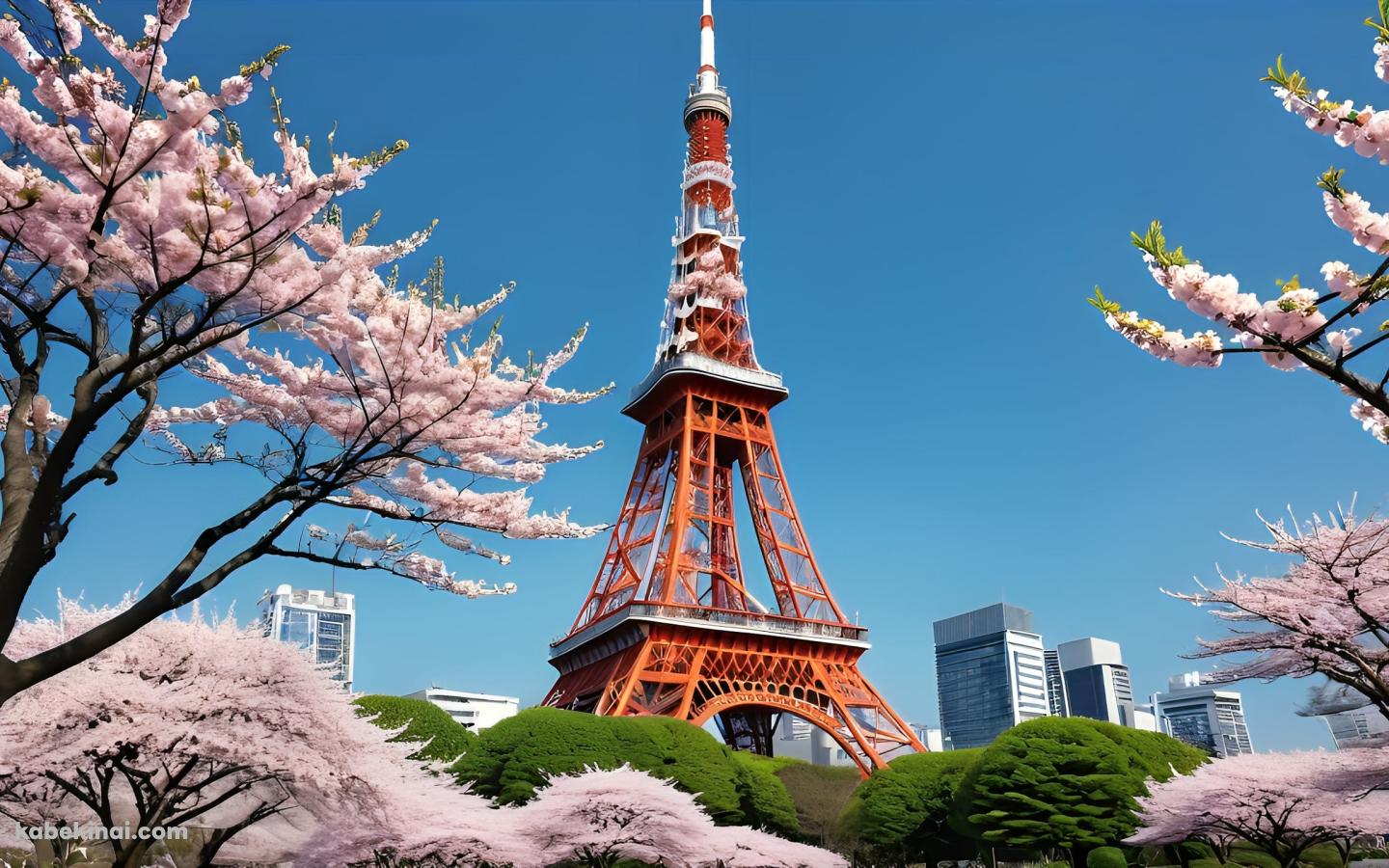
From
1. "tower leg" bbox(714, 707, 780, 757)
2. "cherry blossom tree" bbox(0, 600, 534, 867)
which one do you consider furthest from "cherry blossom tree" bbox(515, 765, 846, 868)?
"tower leg" bbox(714, 707, 780, 757)

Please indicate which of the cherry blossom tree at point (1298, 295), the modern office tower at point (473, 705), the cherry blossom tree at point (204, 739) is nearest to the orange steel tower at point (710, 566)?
the cherry blossom tree at point (204, 739)

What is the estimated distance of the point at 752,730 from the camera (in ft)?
151

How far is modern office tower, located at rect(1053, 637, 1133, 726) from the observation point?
158500mm

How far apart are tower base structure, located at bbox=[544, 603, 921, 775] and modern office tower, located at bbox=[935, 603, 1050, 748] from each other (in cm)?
11202

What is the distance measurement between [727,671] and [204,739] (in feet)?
85.0

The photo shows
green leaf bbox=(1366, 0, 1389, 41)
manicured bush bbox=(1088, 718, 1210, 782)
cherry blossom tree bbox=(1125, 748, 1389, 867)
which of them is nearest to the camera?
green leaf bbox=(1366, 0, 1389, 41)

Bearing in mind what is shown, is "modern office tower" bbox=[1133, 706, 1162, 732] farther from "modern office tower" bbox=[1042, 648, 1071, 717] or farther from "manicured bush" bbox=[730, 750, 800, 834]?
"manicured bush" bbox=[730, 750, 800, 834]

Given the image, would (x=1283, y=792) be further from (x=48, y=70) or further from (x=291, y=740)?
(x=48, y=70)

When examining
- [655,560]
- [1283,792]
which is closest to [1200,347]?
[1283,792]

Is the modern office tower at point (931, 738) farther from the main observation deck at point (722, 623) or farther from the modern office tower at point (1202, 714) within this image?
the main observation deck at point (722, 623)

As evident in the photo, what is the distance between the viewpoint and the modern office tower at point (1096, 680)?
520 ft

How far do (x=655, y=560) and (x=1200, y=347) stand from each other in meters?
34.1

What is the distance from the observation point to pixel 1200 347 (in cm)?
684

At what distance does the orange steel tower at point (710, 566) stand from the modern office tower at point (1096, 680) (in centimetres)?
12970
